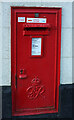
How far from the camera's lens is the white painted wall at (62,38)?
119 inches

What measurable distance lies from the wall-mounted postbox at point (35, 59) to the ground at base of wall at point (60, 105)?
0.09m

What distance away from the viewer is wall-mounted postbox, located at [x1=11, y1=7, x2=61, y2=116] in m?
3.02

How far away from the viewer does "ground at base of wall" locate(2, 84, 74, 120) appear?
123 inches

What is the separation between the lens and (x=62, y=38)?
10.4 feet

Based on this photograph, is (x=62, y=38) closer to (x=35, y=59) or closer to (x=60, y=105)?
(x=35, y=59)

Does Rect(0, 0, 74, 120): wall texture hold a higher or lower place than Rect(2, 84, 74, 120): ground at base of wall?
higher

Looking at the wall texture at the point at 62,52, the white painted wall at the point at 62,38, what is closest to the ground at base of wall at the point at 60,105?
the wall texture at the point at 62,52

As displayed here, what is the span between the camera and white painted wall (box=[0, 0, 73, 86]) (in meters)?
3.01

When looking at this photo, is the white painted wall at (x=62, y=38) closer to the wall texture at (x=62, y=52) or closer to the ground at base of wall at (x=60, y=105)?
the wall texture at (x=62, y=52)

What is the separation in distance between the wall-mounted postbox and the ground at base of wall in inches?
3.6

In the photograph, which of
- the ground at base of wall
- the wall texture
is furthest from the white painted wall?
the ground at base of wall

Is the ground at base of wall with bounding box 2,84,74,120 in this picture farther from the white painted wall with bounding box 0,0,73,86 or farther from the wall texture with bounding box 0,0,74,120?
the white painted wall with bounding box 0,0,73,86

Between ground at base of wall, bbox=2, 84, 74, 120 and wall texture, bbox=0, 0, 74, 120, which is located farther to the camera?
ground at base of wall, bbox=2, 84, 74, 120

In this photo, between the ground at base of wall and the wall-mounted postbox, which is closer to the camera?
the wall-mounted postbox
